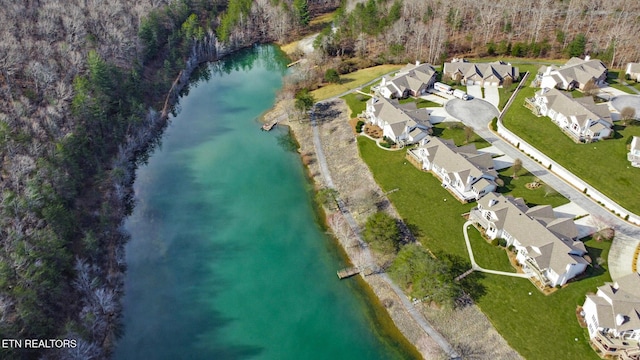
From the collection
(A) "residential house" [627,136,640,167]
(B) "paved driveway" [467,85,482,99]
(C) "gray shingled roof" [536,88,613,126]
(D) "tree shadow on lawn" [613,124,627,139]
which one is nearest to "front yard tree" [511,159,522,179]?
(C) "gray shingled roof" [536,88,613,126]

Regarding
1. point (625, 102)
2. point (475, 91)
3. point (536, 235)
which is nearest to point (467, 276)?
point (536, 235)

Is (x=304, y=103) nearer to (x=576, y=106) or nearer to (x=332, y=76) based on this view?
(x=332, y=76)

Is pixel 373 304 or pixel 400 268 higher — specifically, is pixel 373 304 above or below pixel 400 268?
below

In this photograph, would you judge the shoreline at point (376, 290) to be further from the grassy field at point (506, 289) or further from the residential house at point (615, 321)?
the residential house at point (615, 321)

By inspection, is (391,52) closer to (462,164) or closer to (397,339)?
(462,164)

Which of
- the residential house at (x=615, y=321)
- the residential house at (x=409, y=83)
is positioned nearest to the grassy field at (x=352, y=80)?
the residential house at (x=409, y=83)

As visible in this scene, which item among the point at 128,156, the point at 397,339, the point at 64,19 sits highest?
the point at 64,19

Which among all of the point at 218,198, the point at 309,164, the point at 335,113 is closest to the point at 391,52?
the point at 335,113
